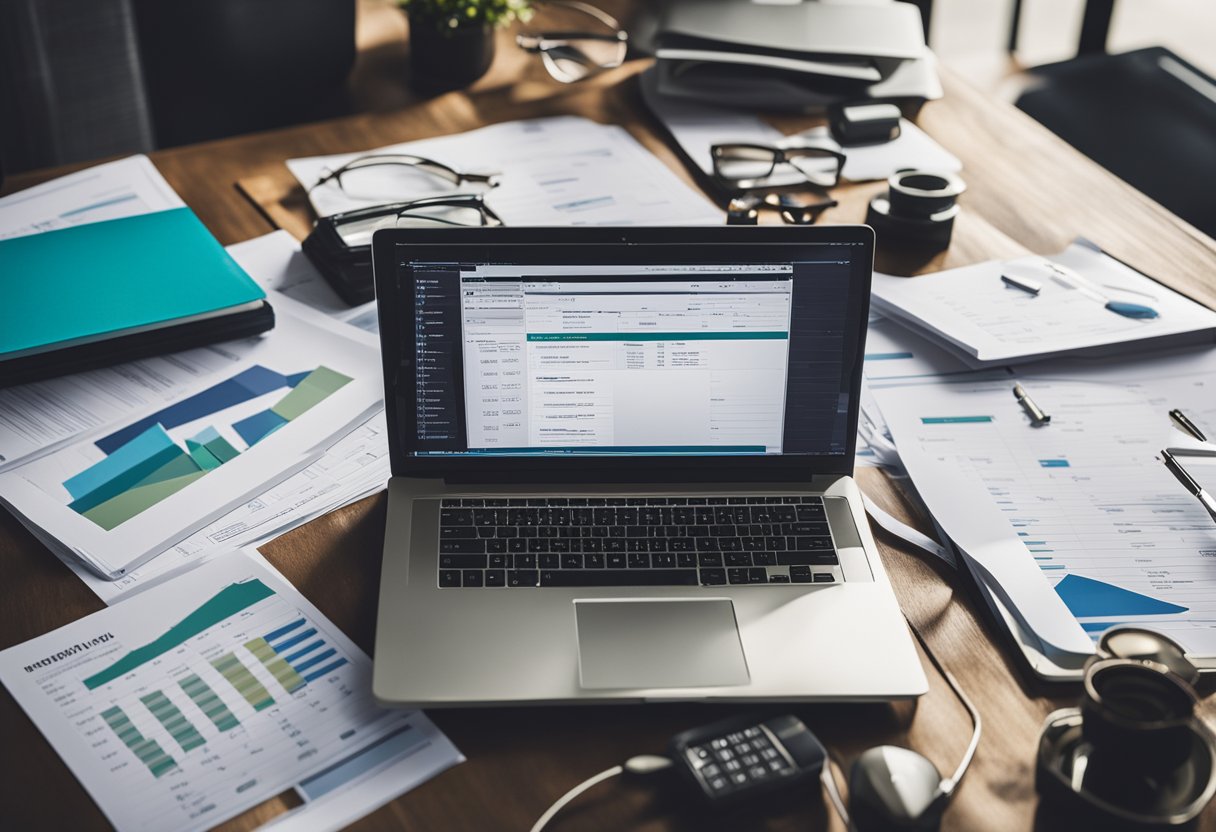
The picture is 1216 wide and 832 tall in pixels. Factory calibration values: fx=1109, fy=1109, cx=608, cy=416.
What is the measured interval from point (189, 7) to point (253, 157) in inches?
13.2

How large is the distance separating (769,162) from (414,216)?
1.66 ft

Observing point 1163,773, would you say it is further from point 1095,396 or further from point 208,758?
point 208,758

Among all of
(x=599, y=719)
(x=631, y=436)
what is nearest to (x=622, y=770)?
(x=599, y=719)

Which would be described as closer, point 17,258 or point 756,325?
point 756,325

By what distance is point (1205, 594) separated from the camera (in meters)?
0.95

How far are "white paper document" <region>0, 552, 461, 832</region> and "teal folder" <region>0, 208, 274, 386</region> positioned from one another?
367mm

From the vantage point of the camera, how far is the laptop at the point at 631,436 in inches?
35.4

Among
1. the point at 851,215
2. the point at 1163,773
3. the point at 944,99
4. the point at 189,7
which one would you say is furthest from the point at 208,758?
the point at 944,99

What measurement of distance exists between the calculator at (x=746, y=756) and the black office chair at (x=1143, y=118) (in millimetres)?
1201

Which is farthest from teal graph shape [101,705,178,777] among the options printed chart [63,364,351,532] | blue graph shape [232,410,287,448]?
blue graph shape [232,410,287,448]

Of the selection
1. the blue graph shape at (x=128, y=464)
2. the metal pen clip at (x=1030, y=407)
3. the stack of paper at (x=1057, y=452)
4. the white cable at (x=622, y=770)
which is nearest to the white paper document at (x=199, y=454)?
the blue graph shape at (x=128, y=464)

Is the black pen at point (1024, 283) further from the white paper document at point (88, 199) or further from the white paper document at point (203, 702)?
the white paper document at point (88, 199)

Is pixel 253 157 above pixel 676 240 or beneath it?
beneath

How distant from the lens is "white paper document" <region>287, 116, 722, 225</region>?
146 centimetres
